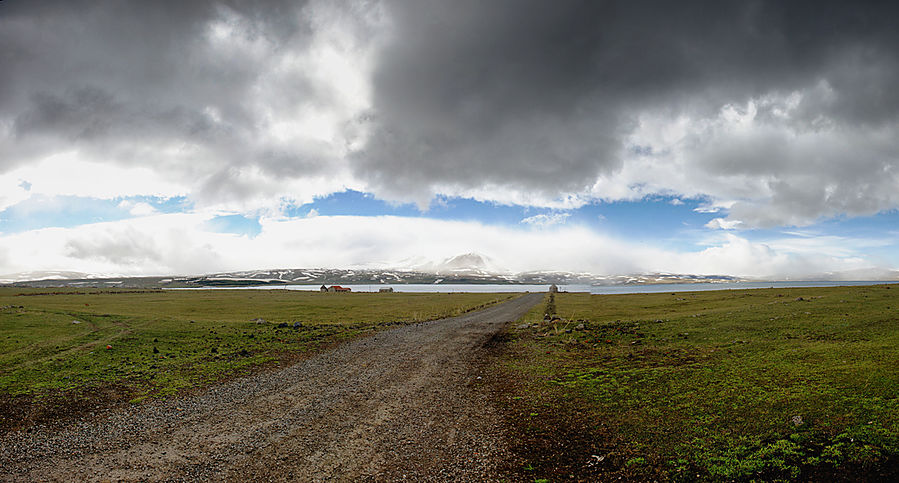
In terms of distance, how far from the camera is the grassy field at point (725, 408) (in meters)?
7.11

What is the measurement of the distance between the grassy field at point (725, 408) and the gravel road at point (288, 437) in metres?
1.83

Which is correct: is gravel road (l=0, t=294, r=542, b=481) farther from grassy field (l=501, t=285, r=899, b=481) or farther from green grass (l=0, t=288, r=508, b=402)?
green grass (l=0, t=288, r=508, b=402)

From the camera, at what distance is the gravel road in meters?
8.33

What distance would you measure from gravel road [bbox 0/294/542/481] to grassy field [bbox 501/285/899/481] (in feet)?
6.02

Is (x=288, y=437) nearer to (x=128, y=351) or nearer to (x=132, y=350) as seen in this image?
(x=128, y=351)

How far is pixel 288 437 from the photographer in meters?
10.1

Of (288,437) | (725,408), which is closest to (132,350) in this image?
(288,437)

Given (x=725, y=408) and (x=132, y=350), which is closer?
(x=725, y=408)

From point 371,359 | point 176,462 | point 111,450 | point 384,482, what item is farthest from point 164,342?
point 384,482

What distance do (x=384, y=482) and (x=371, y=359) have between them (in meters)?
12.5

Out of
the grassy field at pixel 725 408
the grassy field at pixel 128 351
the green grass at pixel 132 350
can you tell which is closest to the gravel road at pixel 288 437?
the grassy field at pixel 725 408

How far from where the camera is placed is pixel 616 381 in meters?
13.5

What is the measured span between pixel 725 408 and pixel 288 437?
1108cm

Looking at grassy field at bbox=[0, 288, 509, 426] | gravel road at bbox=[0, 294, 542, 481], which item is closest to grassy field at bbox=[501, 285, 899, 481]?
gravel road at bbox=[0, 294, 542, 481]
